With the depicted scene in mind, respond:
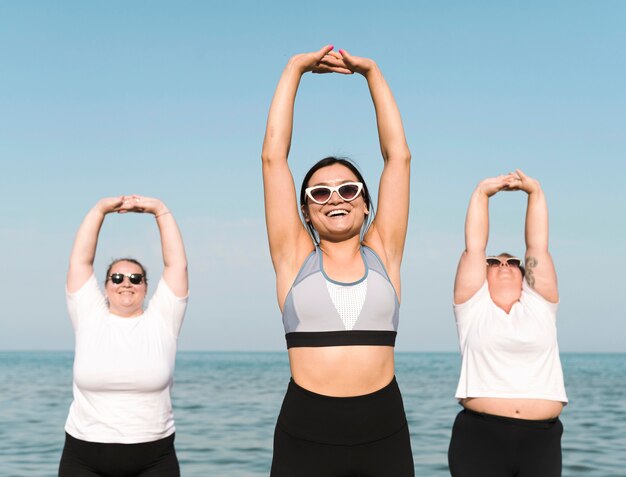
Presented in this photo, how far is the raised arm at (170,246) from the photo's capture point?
18.1 ft

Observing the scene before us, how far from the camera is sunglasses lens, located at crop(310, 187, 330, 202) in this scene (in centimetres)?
416

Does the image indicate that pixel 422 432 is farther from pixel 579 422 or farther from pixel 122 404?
pixel 122 404

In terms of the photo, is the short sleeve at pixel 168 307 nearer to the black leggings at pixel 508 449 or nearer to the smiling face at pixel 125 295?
the smiling face at pixel 125 295

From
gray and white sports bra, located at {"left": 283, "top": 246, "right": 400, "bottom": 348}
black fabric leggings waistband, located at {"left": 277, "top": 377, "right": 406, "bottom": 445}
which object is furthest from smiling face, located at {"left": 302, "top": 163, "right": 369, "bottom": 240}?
black fabric leggings waistband, located at {"left": 277, "top": 377, "right": 406, "bottom": 445}

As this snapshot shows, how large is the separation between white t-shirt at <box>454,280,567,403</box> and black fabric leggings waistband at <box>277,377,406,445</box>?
5.26 ft

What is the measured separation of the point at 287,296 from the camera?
404 cm

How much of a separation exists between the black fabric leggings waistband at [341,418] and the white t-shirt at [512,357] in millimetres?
1605

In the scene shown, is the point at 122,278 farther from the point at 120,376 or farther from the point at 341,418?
the point at 341,418

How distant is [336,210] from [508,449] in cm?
239

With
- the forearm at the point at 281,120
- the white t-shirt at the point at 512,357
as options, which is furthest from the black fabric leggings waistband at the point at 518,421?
the forearm at the point at 281,120

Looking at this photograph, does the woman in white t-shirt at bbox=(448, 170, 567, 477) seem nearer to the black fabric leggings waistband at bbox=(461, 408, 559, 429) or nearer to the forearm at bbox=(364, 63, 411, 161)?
the black fabric leggings waistband at bbox=(461, 408, 559, 429)

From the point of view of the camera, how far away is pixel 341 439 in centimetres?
386

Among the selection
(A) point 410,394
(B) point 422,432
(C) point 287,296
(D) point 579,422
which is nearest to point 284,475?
(C) point 287,296

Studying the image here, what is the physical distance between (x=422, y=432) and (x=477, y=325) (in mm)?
11853
